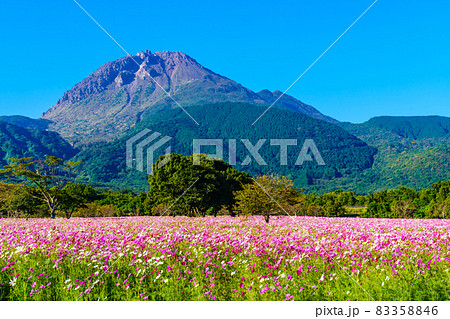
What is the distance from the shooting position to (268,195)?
68.1ft

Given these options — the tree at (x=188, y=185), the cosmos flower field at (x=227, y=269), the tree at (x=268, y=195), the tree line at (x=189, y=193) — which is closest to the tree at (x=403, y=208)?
the tree line at (x=189, y=193)

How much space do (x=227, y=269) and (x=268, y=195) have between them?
43.8 feet

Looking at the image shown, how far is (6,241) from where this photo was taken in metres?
10.0

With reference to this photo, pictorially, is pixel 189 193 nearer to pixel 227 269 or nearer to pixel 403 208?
pixel 227 269

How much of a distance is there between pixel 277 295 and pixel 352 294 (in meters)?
1.31

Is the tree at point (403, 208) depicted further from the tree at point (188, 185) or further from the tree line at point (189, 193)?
the tree at point (188, 185)

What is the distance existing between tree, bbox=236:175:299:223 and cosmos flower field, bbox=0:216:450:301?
10.3 metres

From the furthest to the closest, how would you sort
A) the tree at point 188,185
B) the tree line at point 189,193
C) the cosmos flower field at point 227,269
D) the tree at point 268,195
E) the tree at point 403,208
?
1. the tree at point 403,208
2. the tree at point 188,185
3. the tree line at point 189,193
4. the tree at point 268,195
5. the cosmos flower field at point 227,269

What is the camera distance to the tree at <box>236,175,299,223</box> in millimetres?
20812

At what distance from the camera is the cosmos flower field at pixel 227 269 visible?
615 cm

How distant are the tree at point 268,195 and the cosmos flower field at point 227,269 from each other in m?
10.3

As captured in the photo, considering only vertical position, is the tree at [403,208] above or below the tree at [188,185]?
below

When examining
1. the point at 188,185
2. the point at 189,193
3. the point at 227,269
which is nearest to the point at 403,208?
the point at 188,185
